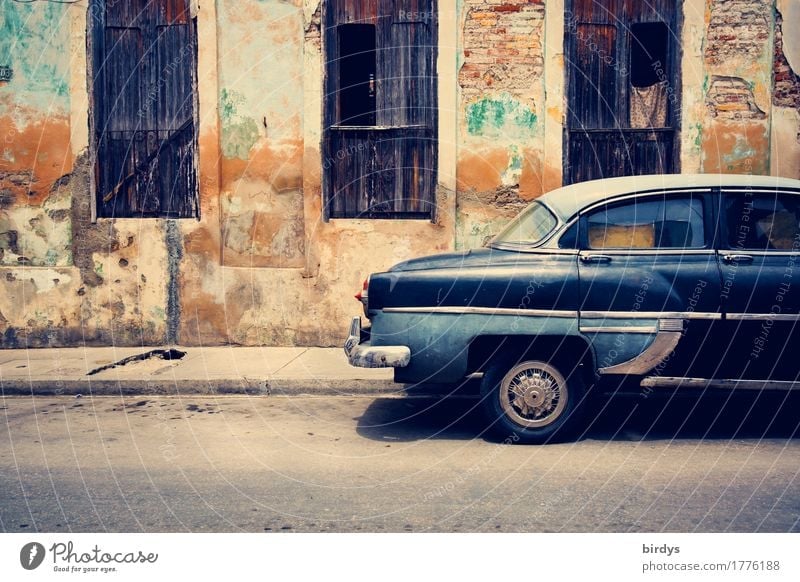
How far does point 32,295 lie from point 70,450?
496cm

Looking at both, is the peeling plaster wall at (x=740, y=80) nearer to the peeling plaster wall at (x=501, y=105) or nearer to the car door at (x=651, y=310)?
the peeling plaster wall at (x=501, y=105)

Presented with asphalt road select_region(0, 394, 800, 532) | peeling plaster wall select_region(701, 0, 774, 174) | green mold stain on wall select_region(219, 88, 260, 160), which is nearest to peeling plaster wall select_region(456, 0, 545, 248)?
peeling plaster wall select_region(701, 0, 774, 174)

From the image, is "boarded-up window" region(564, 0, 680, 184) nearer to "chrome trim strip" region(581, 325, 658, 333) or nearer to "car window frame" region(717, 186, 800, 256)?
"car window frame" region(717, 186, 800, 256)

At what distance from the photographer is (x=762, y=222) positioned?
626cm

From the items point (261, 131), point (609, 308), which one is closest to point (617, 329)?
point (609, 308)

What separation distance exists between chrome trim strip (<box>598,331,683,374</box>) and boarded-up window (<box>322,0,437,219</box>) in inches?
186

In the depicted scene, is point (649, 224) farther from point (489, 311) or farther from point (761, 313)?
point (489, 311)

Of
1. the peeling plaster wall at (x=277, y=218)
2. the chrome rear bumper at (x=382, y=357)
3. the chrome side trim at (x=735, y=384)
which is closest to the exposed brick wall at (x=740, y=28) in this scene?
the peeling plaster wall at (x=277, y=218)

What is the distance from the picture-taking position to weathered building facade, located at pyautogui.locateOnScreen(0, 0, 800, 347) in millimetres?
10172

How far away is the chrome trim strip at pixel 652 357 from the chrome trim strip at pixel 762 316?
0.39 m

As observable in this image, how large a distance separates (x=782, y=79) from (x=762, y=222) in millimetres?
4502

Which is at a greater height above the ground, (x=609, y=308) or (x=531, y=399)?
(x=609, y=308)

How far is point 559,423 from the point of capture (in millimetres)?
6117

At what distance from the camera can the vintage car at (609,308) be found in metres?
6.05
